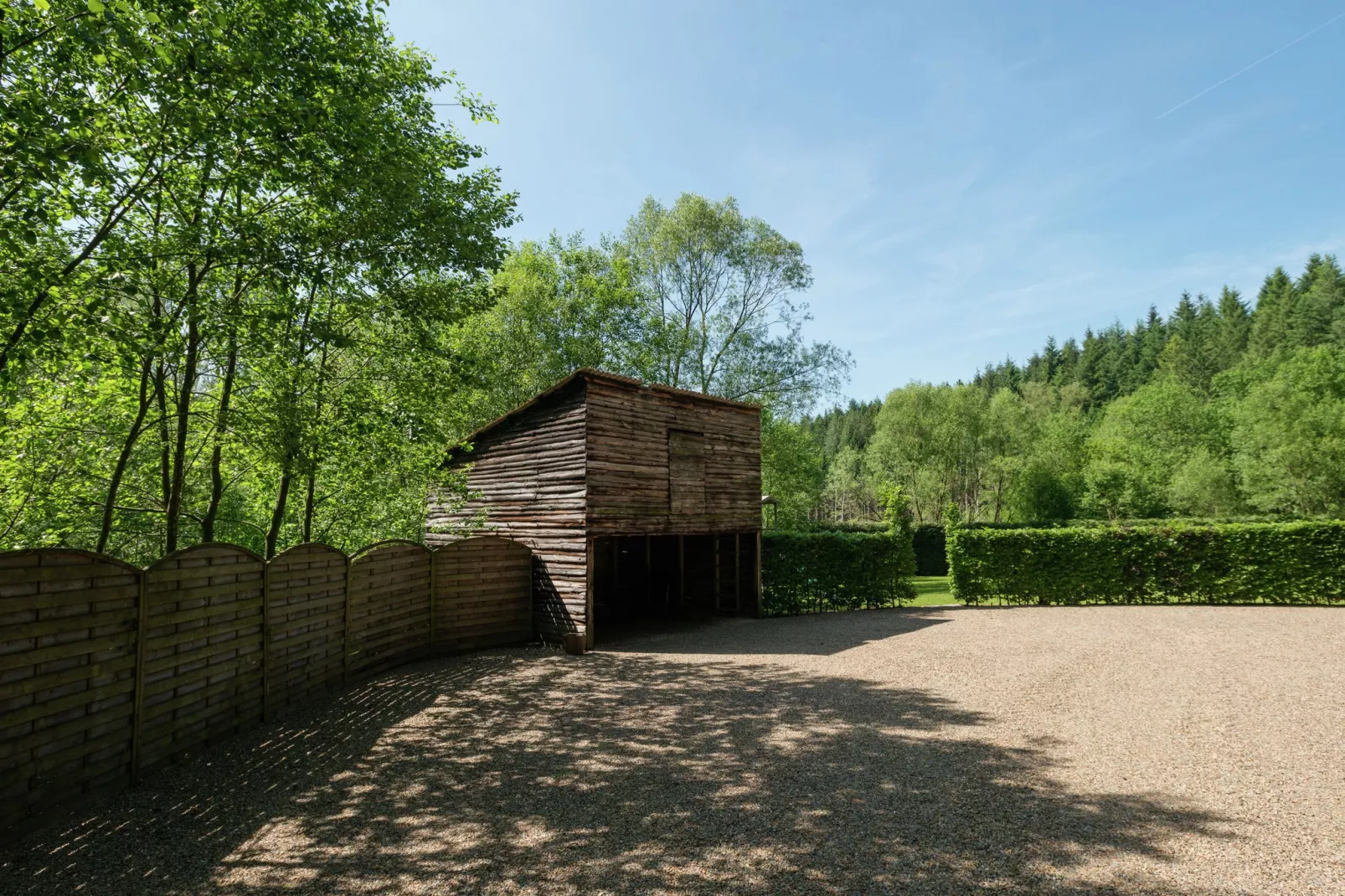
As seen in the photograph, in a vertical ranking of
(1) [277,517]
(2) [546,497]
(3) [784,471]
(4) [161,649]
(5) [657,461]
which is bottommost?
(4) [161,649]

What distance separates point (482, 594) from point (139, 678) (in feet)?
22.4

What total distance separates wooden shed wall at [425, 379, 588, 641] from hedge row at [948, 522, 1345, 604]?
12104 millimetres

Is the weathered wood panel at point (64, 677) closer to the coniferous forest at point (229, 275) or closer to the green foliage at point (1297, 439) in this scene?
the coniferous forest at point (229, 275)

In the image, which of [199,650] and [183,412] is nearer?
[199,650]

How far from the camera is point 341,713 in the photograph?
8156mm

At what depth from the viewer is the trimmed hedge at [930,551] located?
117 feet

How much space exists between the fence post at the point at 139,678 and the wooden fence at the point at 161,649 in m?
0.01

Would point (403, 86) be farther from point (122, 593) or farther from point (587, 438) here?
point (122, 593)

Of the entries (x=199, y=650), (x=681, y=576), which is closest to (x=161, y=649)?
(x=199, y=650)

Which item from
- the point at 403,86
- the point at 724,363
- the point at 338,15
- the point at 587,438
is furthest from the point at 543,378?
the point at 338,15

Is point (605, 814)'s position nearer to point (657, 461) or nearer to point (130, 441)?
point (130, 441)

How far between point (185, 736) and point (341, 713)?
6.20 feet

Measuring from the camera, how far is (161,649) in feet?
20.3

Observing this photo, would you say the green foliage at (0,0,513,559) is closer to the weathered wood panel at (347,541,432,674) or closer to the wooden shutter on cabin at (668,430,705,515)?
the weathered wood panel at (347,541,432,674)
